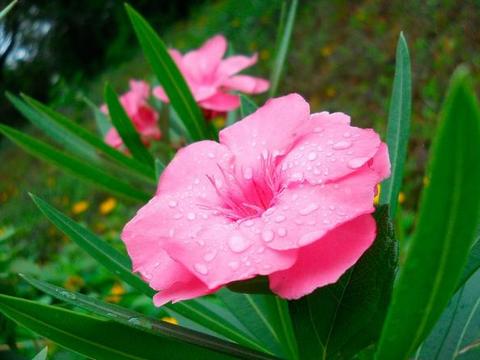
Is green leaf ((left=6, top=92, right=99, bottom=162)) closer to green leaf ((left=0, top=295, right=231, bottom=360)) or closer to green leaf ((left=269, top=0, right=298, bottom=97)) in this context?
green leaf ((left=269, top=0, right=298, bottom=97))

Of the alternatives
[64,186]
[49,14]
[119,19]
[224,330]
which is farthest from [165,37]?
[224,330]

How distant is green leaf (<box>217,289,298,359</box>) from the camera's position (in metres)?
0.65

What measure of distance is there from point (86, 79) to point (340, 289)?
24.2 ft

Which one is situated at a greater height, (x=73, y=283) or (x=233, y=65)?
(x=233, y=65)

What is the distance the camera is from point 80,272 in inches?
66.6

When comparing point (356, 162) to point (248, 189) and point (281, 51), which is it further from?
point (281, 51)

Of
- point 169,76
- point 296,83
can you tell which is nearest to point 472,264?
point 169,76

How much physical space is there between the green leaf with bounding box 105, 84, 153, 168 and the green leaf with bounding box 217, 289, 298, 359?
17.3 inches

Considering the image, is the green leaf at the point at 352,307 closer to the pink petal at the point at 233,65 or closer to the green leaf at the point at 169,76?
the green leaf at the point at 169,76

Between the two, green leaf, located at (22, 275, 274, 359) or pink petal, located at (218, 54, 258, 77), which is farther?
pink petal, located at (218, 54, 258, 77)

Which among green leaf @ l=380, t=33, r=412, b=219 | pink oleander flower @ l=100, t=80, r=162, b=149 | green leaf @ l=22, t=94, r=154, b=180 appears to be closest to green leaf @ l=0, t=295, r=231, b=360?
green leaf @ l=380, t=33, r=412, b=219

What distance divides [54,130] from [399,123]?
756 millimetres

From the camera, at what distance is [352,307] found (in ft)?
1.65

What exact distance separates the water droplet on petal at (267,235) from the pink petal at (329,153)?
0.06 metres
